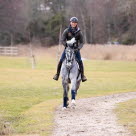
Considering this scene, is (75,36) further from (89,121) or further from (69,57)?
(89,121)

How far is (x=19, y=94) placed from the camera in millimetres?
21469

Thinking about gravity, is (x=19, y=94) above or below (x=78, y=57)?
below

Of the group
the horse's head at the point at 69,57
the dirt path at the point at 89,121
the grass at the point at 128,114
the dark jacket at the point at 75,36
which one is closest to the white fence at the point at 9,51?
A: the grass at the point at 128,114

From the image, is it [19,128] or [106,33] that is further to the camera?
[106,33]

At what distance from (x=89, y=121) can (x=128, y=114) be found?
1.81 meters

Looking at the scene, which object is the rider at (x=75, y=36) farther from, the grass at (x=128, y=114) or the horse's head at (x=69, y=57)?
the grass at (x=128, y=114)

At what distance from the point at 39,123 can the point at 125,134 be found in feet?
8.86

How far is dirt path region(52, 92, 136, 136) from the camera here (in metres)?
10.2

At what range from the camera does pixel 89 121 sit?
11883 millimetres

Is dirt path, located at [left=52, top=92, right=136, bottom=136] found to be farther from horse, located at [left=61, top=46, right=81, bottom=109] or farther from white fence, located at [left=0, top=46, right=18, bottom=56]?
white fence, located at [left=0, top=46, right=18, bottom=56]

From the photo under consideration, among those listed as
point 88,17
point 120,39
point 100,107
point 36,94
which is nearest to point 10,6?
point 88,17

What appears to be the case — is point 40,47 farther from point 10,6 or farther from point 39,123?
point 39,123

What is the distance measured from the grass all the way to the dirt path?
0.53ft

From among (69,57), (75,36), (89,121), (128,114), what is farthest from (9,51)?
(89,121)
